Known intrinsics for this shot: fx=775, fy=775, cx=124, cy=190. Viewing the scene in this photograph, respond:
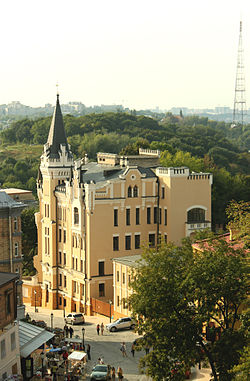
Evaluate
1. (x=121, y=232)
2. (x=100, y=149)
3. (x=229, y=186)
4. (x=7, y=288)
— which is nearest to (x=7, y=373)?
(x=7, y=288)

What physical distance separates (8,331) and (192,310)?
36.4 feet

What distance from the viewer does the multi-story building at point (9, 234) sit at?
60.1 m

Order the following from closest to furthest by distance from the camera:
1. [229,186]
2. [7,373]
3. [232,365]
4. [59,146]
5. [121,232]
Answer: [232,365] → [7,373] → [121,232] → [59,146] → [229,186]

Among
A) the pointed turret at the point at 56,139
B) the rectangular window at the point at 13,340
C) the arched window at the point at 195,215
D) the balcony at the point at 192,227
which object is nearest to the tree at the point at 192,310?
the rectangular window at the point at 13,340

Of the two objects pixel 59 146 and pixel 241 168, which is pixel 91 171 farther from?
pixel 241 168

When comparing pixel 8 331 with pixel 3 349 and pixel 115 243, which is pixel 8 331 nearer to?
pixel 3 349

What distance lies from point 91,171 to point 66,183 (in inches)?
142

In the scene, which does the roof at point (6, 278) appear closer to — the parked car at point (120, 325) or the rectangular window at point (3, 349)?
the rectangular window at point (3, 349)

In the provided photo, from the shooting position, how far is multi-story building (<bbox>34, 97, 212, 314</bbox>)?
7256 centimetres

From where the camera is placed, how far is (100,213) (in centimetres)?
7231

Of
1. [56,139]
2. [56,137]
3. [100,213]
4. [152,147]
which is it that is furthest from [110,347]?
[152,147]

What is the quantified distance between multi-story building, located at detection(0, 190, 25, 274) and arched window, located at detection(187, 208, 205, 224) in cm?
2074

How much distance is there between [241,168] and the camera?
6900 inches

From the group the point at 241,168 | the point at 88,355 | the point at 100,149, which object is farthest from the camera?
the point at 241,168
